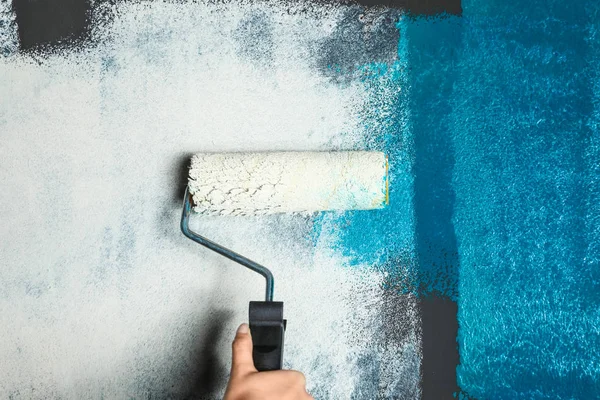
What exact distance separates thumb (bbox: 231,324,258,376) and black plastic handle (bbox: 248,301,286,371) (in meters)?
0.02

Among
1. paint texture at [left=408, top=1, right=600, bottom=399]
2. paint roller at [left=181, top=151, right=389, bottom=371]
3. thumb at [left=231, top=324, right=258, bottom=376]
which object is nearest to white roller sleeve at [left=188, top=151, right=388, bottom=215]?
paint roller at [left=181, top=151, right=389, bottom=371]

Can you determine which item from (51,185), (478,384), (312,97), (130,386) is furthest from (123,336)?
(478,384)

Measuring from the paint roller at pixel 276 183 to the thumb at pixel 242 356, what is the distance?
0.28 ft

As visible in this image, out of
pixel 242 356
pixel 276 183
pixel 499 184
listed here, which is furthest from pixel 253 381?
pixel 499 184

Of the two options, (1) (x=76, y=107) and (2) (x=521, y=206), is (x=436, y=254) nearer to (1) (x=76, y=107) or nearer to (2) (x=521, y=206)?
(2) (x=521, y=206)

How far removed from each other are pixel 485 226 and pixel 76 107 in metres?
0.96

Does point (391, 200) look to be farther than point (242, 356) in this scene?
Yes

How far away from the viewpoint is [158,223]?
1.07 m

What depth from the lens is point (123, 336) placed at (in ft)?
3.49

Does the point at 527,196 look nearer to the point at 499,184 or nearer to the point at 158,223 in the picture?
the point at 499,184

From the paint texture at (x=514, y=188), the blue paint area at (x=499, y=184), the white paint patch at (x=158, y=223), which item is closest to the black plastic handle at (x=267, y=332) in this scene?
the white paint patch at (x=158, y=223)

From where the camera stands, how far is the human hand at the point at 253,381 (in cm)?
89

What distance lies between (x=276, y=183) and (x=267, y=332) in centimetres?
30

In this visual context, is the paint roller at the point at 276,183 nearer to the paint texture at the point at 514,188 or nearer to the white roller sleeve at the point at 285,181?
the white roller sleeve at the point at 285,181
